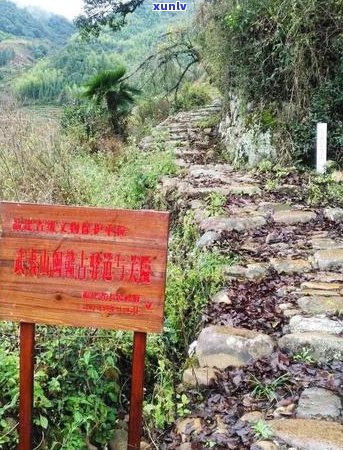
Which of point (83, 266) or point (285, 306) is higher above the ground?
point (83, 266)

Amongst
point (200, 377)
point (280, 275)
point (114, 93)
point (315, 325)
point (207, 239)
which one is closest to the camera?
point (200, 377)

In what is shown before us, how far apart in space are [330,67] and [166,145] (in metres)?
3.06

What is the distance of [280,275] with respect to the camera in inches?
131

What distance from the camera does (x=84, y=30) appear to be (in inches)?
462

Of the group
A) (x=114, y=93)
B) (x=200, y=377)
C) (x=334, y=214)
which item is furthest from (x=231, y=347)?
(x=114, y=93)

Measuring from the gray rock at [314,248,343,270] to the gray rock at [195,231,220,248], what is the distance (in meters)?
0.78

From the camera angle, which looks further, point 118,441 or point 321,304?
point 321,304

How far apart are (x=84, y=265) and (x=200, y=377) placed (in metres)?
0.83

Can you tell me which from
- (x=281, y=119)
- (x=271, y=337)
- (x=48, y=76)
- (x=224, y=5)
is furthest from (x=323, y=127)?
(x=48, y=76)

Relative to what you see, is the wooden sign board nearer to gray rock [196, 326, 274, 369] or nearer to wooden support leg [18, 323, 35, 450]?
wooden support leg [18, 323, 35, 450]

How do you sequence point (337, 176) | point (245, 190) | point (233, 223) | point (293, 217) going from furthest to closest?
point (337, 176) → point (245, 190) → point (293, 217) → point (233, 223)

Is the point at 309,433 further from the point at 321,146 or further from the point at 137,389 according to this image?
the point at 321,146

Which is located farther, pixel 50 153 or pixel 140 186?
pixel 140 186

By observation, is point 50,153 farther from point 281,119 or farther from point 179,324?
point 179,324
